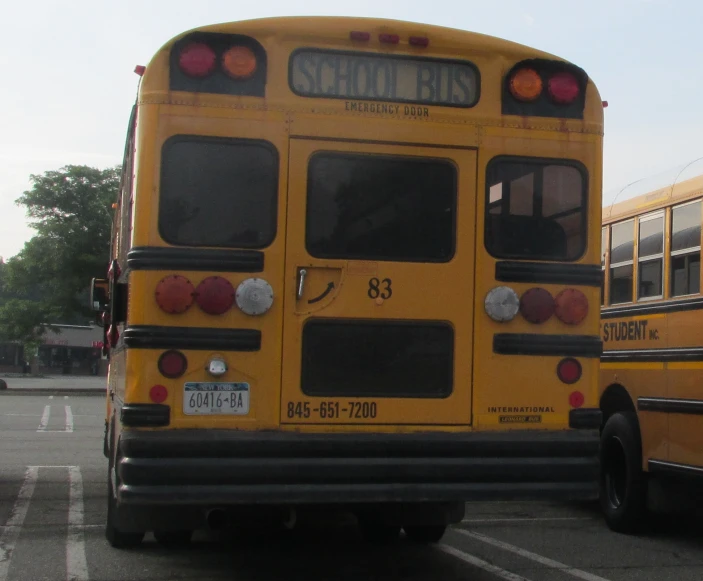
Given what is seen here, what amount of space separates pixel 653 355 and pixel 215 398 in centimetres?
410

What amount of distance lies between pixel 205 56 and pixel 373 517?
9.48ft

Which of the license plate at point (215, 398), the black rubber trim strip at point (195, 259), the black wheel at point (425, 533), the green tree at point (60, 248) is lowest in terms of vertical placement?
the black wheel at point (425, 533)

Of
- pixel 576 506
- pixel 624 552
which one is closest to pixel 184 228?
pixel 624 552

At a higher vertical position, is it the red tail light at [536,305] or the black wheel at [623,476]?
the red tail light at [536,305]

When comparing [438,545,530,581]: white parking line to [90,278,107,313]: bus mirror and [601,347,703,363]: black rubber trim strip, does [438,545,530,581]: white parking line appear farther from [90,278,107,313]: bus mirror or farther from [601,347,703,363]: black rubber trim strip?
[90,278,107,313]: bus mirror

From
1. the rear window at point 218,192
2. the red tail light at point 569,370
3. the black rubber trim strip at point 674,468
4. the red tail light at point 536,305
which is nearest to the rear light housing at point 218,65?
the rear window at point 218,192

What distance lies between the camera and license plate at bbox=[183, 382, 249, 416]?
5.50 meters

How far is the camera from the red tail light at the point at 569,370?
5930 mm

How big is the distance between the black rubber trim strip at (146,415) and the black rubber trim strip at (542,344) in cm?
177

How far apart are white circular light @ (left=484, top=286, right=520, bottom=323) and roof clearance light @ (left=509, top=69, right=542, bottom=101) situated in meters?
1.07

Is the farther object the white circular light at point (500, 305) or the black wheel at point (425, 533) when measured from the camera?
the black wheel at point (425, 533)

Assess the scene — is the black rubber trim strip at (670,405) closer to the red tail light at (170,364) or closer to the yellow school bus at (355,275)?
the yellow school bus at (355,275)

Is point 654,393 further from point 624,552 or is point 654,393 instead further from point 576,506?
point 576,506

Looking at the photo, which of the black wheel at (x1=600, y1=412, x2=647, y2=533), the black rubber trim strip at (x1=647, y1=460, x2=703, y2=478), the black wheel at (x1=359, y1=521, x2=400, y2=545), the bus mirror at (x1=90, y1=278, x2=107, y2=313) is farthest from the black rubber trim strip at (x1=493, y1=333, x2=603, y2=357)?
the bus mirror at (x1=90, y1=278, x2=107, y2=313)
